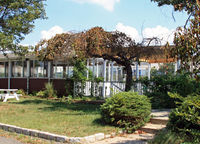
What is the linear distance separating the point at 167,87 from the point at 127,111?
201 inches

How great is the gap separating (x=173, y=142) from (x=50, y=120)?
5.04m

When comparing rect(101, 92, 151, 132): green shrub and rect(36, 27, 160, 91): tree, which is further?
rect(36, 27, 160, 91): tree

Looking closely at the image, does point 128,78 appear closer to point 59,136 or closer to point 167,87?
point 167,87

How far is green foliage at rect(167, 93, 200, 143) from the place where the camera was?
582 centimetres

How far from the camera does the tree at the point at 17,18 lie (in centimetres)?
1426

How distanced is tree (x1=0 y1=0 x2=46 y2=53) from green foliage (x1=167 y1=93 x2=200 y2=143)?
34.6ft

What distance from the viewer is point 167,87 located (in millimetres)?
12359

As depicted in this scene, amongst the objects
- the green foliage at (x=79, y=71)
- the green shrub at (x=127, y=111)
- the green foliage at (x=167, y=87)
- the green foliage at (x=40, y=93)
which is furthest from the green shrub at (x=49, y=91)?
the green shrub at (x=127, y=111)

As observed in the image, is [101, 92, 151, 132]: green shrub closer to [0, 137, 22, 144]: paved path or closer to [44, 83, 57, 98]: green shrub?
[0, 137, 22, 144]: paved path

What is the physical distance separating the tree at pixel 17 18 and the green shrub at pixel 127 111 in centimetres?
809

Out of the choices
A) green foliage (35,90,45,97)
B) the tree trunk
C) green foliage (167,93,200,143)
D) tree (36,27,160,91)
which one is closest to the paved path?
green foliage (167,93,200,143)

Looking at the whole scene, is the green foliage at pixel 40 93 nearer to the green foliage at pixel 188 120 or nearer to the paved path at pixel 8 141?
the paved path at pixel 8 141

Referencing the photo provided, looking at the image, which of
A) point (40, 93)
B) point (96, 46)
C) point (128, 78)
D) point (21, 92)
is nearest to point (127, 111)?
point (96, 46)

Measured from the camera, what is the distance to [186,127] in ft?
19.7
